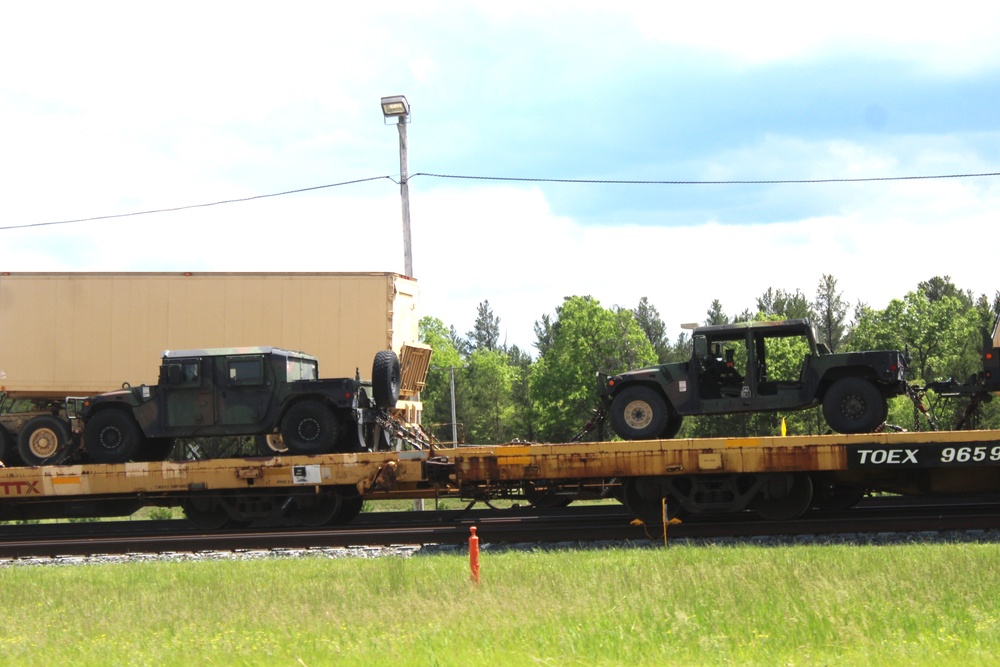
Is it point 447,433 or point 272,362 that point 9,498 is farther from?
point 447,433

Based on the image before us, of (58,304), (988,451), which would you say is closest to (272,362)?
(58,304)

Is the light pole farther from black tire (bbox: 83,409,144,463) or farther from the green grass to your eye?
the green grass

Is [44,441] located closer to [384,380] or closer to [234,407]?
[234,407]

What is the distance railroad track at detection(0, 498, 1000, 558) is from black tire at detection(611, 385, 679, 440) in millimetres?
1190

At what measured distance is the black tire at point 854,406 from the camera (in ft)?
40.0

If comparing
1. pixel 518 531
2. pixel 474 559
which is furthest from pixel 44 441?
pixel 474 559

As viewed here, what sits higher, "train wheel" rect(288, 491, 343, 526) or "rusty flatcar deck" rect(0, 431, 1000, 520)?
"rusty flatcar deck" rect(0, 431, 1000, 520)

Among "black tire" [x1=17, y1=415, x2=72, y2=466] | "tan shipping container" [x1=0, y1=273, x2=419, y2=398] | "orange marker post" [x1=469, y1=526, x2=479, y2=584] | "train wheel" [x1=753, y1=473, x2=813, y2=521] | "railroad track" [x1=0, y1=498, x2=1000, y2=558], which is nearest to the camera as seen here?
"orange marker post" [x1=469, y1=526, x2=479, y2=584]

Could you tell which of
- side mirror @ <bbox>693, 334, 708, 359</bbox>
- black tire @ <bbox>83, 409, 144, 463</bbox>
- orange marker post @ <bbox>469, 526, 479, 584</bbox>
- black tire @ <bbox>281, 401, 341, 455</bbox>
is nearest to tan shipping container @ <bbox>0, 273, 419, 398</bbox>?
black tire @ <bbox>83, 409, 144, 463</bbox>

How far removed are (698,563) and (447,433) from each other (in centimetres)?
5400

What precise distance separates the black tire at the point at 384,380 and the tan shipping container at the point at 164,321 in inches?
134

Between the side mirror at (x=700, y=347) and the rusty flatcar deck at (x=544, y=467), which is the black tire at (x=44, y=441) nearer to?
the rusty flatcar deck at (x=544, y=467)

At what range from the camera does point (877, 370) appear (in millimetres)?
12086

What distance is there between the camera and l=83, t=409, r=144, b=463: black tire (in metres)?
14.4
